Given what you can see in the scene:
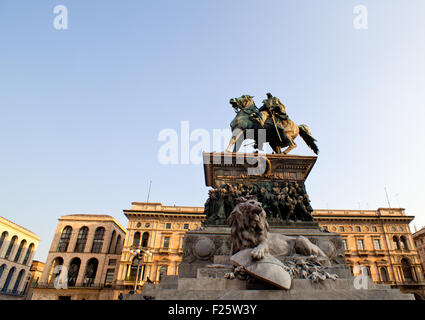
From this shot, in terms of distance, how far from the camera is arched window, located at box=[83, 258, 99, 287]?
152 ft

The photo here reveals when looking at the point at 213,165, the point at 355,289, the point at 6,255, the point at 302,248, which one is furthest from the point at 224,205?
the point at 6,255

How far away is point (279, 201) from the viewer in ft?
26.6

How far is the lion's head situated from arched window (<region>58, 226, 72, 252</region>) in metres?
53.2

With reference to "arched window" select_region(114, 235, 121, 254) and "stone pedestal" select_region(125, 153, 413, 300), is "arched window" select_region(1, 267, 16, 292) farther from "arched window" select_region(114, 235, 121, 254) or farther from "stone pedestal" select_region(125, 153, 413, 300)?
"stone pedestal" select_region(125, 153, 413, 300)

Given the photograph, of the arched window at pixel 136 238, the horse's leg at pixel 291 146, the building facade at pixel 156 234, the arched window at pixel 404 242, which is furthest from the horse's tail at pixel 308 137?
the arched window at pixel 404 242

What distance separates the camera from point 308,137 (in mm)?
10281

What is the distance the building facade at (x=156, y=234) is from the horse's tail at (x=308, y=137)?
110ft

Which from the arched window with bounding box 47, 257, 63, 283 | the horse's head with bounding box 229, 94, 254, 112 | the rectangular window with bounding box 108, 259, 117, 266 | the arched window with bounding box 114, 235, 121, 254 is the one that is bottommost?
the horse's head with bounding box 229, 94, 254, 112

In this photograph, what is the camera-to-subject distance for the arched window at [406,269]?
139 ft

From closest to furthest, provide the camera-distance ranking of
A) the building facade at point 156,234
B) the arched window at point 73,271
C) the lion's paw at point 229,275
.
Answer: the lion's paw at point 229,275 → the building facade at point 156,234 → the arched window at point 73,271

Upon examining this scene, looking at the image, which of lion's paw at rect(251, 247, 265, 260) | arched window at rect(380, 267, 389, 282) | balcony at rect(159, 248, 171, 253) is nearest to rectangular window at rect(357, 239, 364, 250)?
arched window at rect(380, 267, 389, 282)

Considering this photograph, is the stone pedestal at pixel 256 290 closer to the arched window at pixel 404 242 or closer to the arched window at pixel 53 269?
the arched window at pixel 404 242

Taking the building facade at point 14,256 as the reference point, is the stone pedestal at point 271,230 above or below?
below
